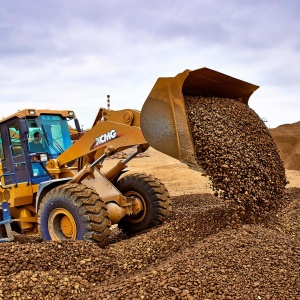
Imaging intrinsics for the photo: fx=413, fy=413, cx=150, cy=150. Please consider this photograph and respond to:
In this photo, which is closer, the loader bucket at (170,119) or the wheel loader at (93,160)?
the loader bucket at (170,119)

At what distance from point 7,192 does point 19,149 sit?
86 cm

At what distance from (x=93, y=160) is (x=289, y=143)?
2116cm

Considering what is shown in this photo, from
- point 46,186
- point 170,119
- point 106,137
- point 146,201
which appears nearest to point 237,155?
point 170,119

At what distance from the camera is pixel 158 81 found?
19.0 ft

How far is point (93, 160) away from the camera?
722 cm

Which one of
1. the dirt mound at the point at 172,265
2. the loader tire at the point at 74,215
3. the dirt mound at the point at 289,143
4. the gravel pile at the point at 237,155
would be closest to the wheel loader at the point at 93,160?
the loader tire at the point at 74,215

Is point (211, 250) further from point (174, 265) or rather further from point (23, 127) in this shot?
point (23, 127)

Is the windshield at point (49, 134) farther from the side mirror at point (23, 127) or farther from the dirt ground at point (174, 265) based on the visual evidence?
the dirt ground at point (174, 265)

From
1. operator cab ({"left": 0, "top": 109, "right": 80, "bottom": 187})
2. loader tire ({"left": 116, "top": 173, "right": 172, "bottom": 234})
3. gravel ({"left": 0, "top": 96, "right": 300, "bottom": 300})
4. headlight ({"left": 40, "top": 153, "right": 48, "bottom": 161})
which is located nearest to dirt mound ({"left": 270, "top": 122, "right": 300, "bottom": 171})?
loader tire ({"left": 116, "top": 173, "right": 172, "bottom": 234})

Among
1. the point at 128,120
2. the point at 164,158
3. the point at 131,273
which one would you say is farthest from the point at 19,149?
the point at 164,158

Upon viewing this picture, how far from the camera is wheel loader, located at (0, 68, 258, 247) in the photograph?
5.71m

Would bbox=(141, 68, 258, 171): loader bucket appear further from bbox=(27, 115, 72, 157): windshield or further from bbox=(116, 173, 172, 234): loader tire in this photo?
bbox=(27, 115, 72, 157): windshield

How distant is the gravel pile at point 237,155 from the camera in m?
5.64

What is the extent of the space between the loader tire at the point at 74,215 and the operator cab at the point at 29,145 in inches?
47.2
